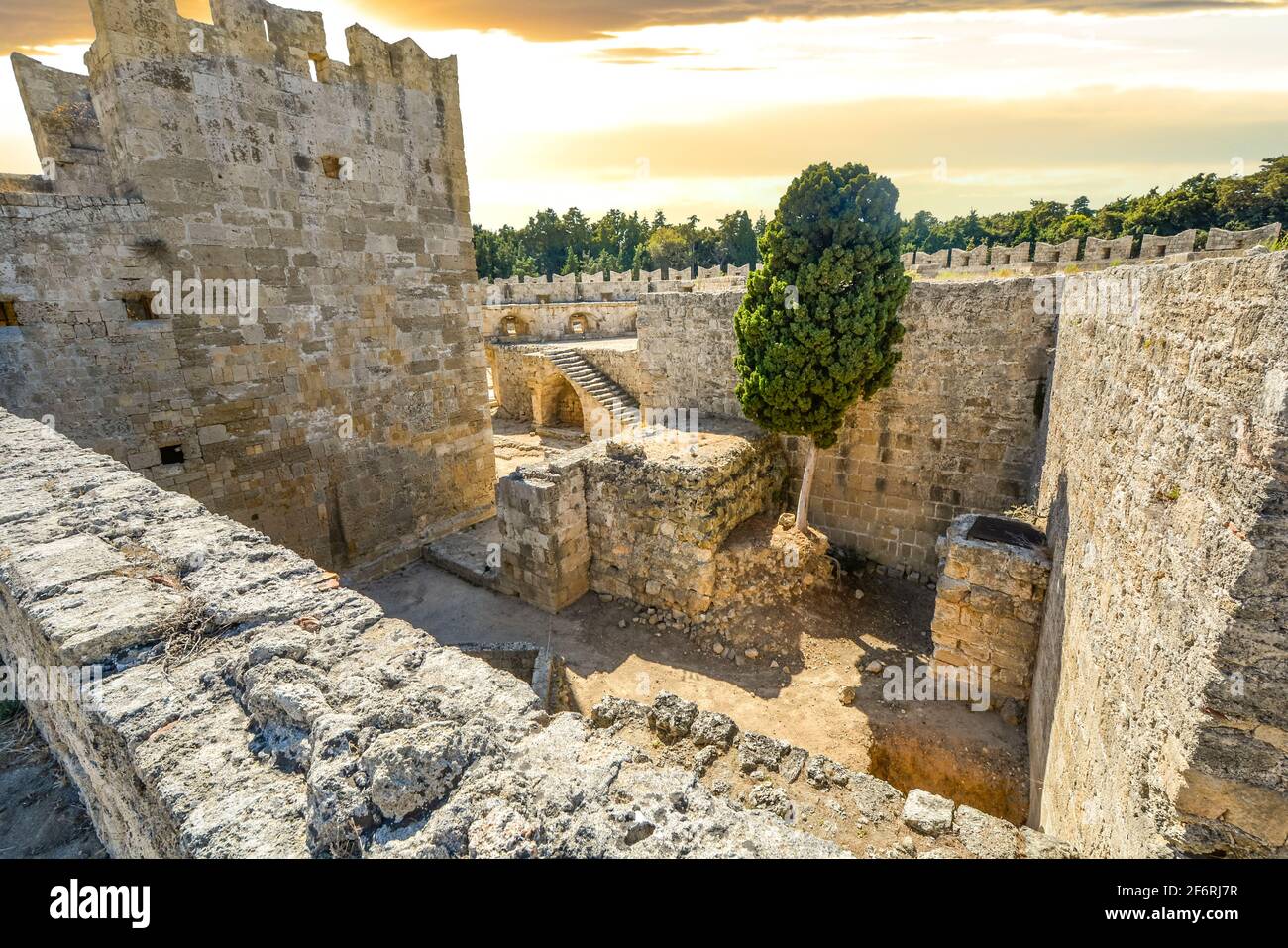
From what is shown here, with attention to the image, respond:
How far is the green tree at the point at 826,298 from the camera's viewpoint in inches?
320

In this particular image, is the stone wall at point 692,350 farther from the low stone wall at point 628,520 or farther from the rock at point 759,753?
the rock at point 759,753

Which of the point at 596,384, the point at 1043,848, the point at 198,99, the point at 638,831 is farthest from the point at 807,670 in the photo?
the point at 596,384

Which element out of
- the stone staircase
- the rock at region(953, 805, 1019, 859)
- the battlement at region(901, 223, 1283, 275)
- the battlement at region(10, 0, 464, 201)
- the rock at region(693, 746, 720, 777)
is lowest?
the rock at region(693, 746, 720, 777)

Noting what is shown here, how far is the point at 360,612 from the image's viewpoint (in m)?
2.80

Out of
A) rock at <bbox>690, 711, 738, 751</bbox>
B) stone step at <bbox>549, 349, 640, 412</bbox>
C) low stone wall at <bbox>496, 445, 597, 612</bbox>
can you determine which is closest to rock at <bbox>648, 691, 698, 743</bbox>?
rock at <bbox>690, 711, 738, 751</bbox>

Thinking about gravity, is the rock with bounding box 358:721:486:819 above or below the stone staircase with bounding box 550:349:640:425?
above

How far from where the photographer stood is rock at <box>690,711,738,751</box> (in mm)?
5117

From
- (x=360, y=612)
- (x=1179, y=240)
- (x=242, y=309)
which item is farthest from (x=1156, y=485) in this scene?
(x=1179, y=240)

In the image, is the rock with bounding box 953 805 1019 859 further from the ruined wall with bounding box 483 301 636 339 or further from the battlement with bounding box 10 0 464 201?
the ruined wall with bounding box 483 301 636 339

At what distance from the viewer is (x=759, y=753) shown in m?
4.91

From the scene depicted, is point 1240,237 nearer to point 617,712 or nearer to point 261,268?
point 617,712

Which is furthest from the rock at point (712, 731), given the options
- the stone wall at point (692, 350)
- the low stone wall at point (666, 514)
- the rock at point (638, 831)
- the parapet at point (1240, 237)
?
the parapet at point (1240, 237)

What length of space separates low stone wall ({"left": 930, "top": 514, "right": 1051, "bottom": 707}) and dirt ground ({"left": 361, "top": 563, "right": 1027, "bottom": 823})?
0.52m
